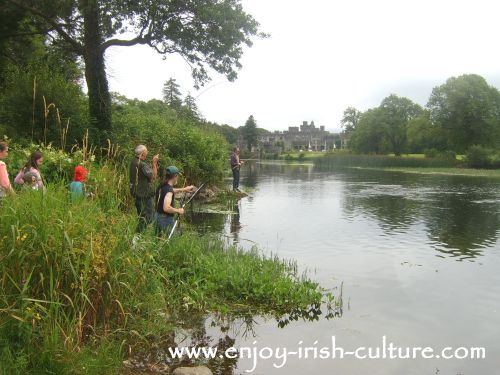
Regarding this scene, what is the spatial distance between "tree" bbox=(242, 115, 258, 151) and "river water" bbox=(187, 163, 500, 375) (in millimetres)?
119173

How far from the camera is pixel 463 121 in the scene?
67.3m

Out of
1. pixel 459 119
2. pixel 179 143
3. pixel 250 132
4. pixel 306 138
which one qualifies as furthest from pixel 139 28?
→ pixel 306 138

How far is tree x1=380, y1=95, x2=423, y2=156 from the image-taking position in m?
92.6

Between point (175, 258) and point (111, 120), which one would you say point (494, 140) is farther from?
point (175, 258)

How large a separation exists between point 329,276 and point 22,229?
6165 millimetres

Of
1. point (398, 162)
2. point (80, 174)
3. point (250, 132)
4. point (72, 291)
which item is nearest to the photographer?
point (72, 291)

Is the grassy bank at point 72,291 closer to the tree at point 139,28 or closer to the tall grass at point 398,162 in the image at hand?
the tree at point 139,28

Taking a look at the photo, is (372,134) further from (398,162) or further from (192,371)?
(192,371)

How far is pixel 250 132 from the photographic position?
139125mm

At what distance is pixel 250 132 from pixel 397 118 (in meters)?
54.1

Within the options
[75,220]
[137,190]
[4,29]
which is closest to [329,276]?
[137,190]

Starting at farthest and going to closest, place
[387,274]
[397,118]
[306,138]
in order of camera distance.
Answer: [306,138] → [397,118] → [387,274]

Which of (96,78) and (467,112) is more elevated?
(467,112)

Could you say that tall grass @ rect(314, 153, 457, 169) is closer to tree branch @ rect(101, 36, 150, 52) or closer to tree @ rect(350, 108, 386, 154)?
tree @ rect(350, 108, 386, 154)
